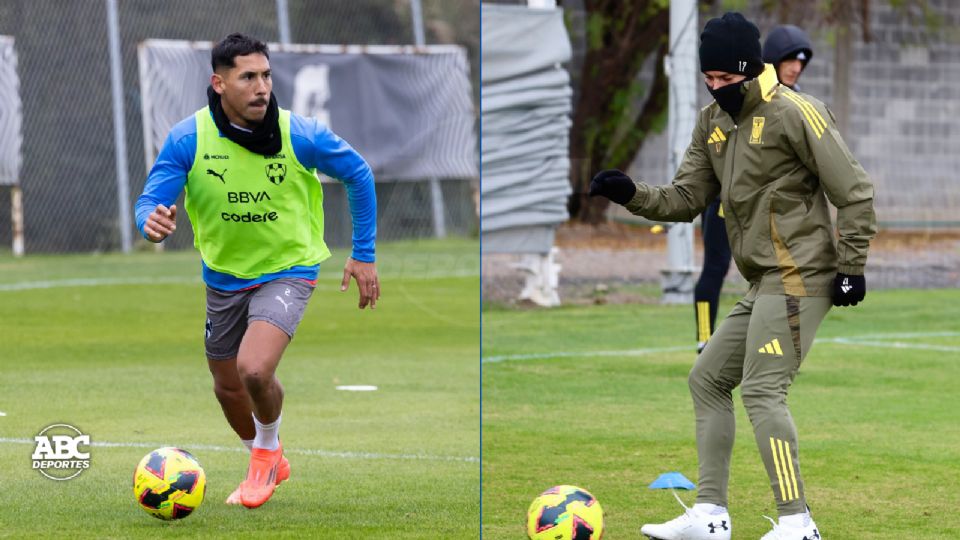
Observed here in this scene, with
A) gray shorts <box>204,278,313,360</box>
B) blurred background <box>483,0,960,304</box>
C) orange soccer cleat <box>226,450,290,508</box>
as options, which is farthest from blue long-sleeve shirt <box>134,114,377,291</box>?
blurred background <box>483,0,960,304</box>

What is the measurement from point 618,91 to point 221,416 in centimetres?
1507

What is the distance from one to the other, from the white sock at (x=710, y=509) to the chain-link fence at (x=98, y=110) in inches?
734

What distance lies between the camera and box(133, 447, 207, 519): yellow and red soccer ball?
654 cm

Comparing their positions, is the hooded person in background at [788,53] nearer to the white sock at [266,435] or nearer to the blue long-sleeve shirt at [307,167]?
the blue long-sleeve shirt at [307,167]

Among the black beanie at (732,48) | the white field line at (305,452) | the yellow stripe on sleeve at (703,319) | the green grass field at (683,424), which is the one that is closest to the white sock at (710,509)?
the green grass field at (683,424)

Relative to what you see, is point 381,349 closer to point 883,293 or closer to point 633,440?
point 633,440

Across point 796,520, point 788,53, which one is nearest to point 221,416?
point 788,53

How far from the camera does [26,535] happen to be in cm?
635

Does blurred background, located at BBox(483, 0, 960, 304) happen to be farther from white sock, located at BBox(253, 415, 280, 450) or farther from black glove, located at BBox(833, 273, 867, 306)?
black glove, located at BBox(833, 273, 867, 306)

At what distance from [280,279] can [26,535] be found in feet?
4.90

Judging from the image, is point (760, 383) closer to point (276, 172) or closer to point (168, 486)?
point (276, 172)

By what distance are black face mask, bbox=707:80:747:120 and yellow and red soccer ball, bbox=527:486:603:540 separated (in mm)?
1535

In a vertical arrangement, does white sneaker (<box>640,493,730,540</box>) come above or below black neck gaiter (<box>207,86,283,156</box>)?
below

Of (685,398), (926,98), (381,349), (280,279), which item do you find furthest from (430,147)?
(280,279)
